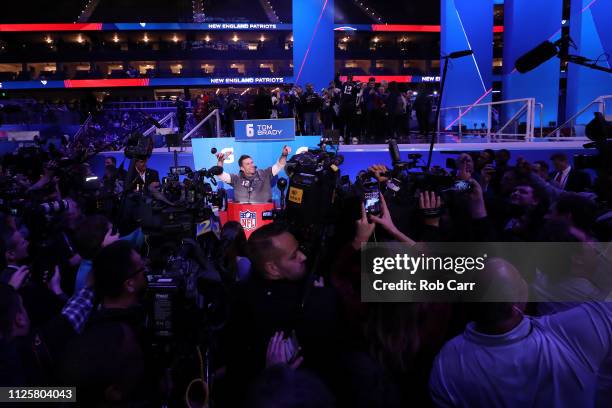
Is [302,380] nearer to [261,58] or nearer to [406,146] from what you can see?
[406,146]

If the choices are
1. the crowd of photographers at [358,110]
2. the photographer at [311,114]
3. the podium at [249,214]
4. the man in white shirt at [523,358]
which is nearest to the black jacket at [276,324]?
the man in white shirt at [523,358]

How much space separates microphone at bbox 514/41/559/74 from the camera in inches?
126

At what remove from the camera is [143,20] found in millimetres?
33938

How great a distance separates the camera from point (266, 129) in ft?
25.7

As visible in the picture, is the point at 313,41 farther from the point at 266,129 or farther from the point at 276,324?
the point at 276,324

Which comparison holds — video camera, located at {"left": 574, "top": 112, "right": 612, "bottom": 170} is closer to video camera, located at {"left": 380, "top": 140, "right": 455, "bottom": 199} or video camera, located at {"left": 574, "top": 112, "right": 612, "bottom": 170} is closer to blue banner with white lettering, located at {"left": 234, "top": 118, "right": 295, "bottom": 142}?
video camera, located at {"left": 380, "top": 140, "right": 455, "bottom": 199}

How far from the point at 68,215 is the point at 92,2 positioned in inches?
1479

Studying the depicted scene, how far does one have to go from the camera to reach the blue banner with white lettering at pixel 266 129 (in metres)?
7.83

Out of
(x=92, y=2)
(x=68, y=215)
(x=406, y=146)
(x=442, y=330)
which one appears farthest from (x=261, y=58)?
(x=442, y=330)

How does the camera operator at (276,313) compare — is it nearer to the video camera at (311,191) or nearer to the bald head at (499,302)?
the bald head at (499,302)

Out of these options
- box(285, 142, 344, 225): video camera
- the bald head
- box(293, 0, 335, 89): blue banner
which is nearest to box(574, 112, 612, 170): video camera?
box(285, 142, 344, 225): video camera

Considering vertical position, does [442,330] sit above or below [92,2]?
below

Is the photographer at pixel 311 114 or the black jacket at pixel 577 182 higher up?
the photographer at pixel 311 114

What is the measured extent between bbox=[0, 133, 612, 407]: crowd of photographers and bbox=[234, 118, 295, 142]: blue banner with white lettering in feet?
16.5
